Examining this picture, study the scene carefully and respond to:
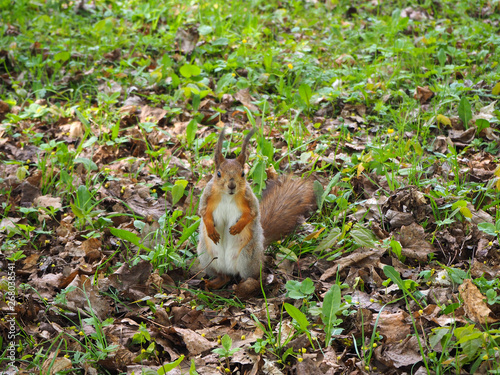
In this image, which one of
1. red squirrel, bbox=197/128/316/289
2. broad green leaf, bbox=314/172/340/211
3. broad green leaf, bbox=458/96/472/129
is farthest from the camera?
broad green leaf, bbox=458/96/472/129

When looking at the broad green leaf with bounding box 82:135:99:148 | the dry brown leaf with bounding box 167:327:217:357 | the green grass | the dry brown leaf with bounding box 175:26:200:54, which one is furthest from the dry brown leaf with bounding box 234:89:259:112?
the dry brown leaf with bounding box 167:327:217:357

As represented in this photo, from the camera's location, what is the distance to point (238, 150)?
3.73 meters

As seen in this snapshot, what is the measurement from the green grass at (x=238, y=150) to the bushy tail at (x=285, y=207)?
0.11 metres

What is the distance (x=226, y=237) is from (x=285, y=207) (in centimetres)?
42

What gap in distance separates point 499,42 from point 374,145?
1.98 m

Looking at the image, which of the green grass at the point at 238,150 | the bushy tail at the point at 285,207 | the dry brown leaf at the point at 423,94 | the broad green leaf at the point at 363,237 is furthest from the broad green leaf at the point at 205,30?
the broad green leaf at the point at 363,237

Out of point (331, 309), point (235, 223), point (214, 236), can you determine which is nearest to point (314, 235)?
point (235, 223)

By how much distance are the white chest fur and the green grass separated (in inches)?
6.8

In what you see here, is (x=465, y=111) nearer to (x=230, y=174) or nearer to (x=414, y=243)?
(x=414, y=243)

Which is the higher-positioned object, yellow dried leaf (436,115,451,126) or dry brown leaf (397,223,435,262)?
yellow dried leaf (436,115,451,126)

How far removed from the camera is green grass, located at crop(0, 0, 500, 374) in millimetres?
2389

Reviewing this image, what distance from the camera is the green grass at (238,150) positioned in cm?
239

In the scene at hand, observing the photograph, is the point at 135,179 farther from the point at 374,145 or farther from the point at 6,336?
the point at 374,145

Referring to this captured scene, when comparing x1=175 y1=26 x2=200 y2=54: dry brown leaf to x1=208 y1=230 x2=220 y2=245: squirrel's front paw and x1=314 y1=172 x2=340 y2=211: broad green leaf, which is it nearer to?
x1=314 y1=172 x2=340 y2=211: broad green leaf
